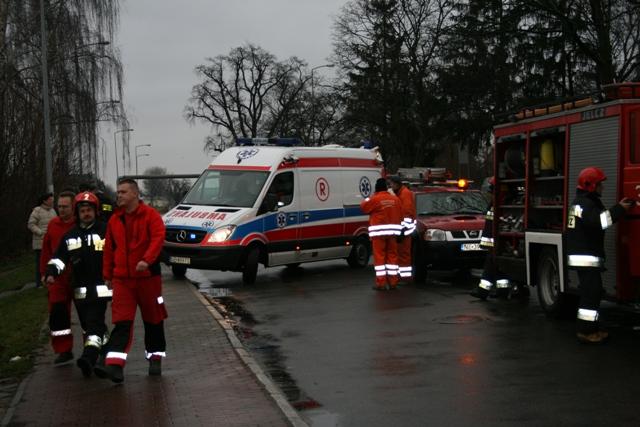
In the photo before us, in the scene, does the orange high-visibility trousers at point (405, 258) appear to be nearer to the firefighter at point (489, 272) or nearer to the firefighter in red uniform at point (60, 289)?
the firefighter at point (489, 272)

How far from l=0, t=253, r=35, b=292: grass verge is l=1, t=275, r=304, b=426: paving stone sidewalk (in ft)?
37.6

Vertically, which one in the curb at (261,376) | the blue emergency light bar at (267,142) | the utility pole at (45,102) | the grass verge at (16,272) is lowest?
the grass verge at (16,272)

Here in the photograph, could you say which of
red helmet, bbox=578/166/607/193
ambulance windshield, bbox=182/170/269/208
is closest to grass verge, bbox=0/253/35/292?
ambulance windshield, bbox=182/170/269/208

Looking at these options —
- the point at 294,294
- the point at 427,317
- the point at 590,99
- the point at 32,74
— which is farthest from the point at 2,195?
the point at 590,99

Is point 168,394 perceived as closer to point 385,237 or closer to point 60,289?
point 60,289

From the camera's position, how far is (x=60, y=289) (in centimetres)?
897

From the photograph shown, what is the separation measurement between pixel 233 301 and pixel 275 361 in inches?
224

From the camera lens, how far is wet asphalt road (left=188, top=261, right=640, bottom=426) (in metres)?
6.96

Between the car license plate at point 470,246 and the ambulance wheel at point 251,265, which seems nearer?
the car license plate at point 470,246

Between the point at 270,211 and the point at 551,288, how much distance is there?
7390 mm

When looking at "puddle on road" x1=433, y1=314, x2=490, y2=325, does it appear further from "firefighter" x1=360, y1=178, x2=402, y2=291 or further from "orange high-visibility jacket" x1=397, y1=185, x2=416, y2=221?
"orange high-visibility jacket" x1=397, y1=185, x2=416, y2=221

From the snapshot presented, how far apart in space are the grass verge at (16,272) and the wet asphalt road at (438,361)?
27.9ft

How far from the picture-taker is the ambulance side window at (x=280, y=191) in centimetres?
1806

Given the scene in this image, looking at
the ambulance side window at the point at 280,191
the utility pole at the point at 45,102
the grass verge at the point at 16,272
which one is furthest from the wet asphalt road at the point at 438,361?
the utility pole at the point at 45,102
